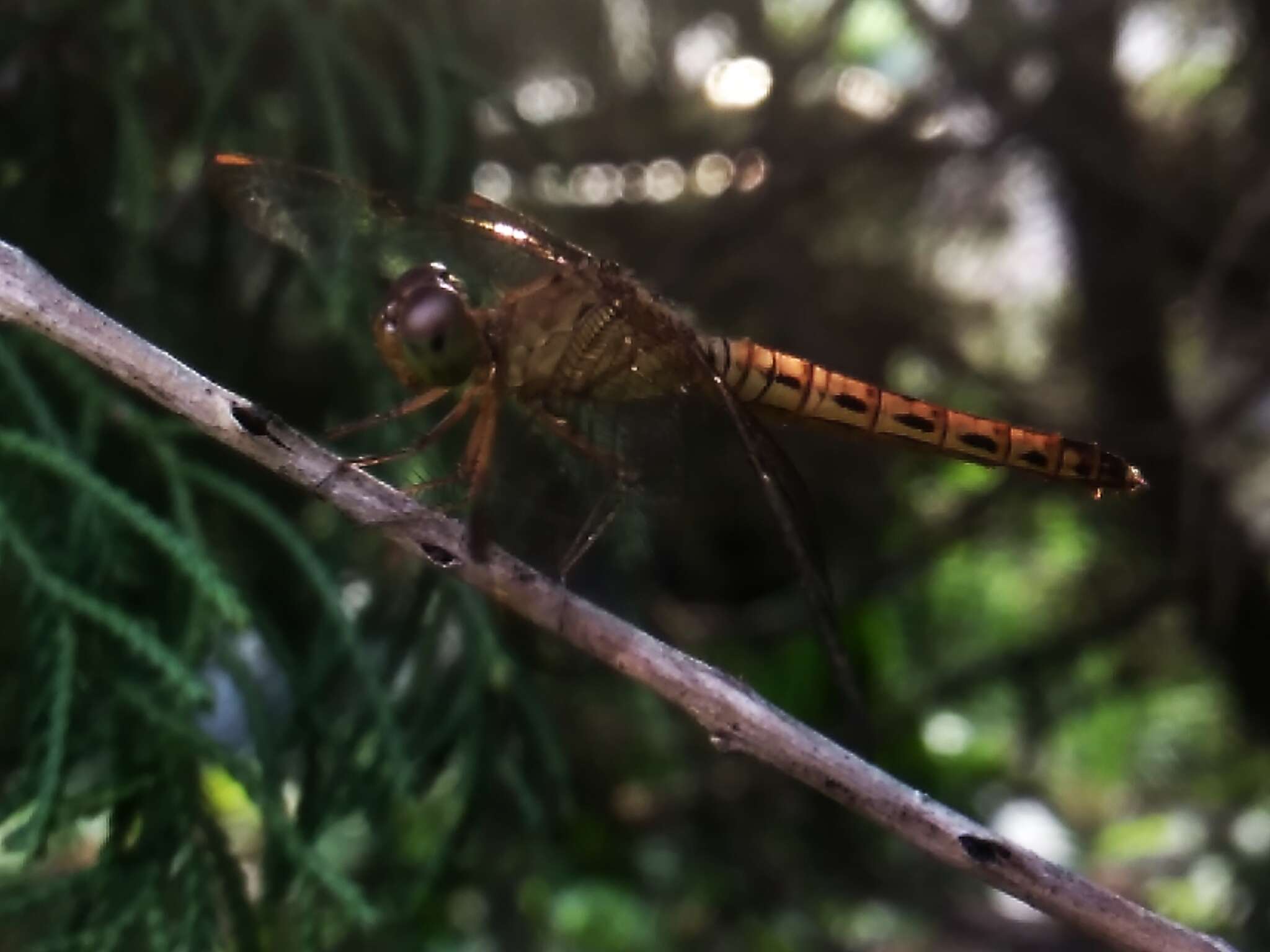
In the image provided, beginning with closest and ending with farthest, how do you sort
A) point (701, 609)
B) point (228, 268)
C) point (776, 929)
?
point (228, 268) → point (776, 929) → point (701, 609)

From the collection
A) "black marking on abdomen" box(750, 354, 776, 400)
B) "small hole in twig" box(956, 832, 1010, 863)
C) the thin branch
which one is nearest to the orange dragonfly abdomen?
"black marking on abdomen" box(750, 354, 776, 400)

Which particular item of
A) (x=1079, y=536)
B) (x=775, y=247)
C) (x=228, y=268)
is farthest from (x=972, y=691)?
(x=228, y=268)

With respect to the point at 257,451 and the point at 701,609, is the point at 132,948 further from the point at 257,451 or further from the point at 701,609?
the point at 701,609

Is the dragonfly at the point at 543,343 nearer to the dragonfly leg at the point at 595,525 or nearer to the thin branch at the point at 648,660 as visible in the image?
the dragonfly leg at the point at 595,525

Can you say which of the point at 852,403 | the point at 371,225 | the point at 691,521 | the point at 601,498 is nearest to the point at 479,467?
the point at 601,498

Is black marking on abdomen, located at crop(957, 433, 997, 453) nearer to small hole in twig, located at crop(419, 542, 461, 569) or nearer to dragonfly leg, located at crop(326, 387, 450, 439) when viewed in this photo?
dragonfly leg, located at crop(326, 387, 450, 439)

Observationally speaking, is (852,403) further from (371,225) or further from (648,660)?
(648,660)
